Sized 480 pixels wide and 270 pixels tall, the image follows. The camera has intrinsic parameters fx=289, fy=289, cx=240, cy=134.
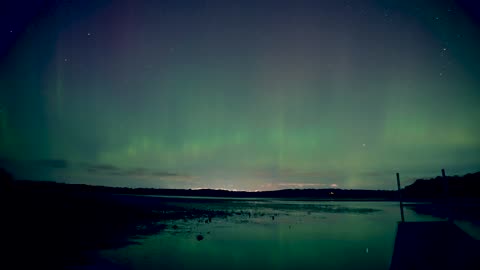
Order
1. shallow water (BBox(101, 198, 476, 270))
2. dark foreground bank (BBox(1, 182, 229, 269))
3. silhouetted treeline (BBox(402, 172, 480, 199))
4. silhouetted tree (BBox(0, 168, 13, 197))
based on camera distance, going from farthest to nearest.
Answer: silhouetted treeline (BBox(402, 172, 480, 199))
silhouetted tree (BBox(0, 168, 13, 197))
shallow water (BBox(101, 198, 476, 270))
dark foreground bank (BBox(1, 182, 229, 269))

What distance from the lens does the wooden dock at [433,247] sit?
1015 centimetres

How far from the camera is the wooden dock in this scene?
400 inches

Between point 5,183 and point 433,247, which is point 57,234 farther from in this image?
point 433,247

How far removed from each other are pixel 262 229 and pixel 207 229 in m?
6.99

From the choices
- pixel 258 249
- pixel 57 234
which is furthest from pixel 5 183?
pixel 258 249

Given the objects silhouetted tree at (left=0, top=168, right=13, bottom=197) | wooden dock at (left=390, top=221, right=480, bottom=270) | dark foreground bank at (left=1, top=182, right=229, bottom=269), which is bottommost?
dark foreground bank at (left=1, top=182, right=229, bottom=269)

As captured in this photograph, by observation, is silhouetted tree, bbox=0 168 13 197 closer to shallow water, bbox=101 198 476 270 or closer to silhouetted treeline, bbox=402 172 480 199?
shallow water, bbox=101 198 476 270

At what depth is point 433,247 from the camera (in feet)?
36.1

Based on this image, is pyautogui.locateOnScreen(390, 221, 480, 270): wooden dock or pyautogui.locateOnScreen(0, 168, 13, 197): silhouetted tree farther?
pyautogui.locateOnScreen(0, 168, 13, 197): silhouetted tree

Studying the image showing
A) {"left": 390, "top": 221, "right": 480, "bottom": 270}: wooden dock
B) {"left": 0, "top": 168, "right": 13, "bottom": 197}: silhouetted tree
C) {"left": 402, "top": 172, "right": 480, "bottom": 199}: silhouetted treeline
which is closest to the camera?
{"left": 390, "top": 221, "right": 480, "bottom": 270}: wooden dock

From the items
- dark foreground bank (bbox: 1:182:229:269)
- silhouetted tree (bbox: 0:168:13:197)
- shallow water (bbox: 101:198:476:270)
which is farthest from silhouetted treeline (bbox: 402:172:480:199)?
silhouetted tree (bbox: 0:168:13:197)

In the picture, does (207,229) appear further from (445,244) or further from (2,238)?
(445,244)

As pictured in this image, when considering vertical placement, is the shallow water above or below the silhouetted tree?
below

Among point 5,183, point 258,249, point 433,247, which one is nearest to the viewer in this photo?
point 433,247
